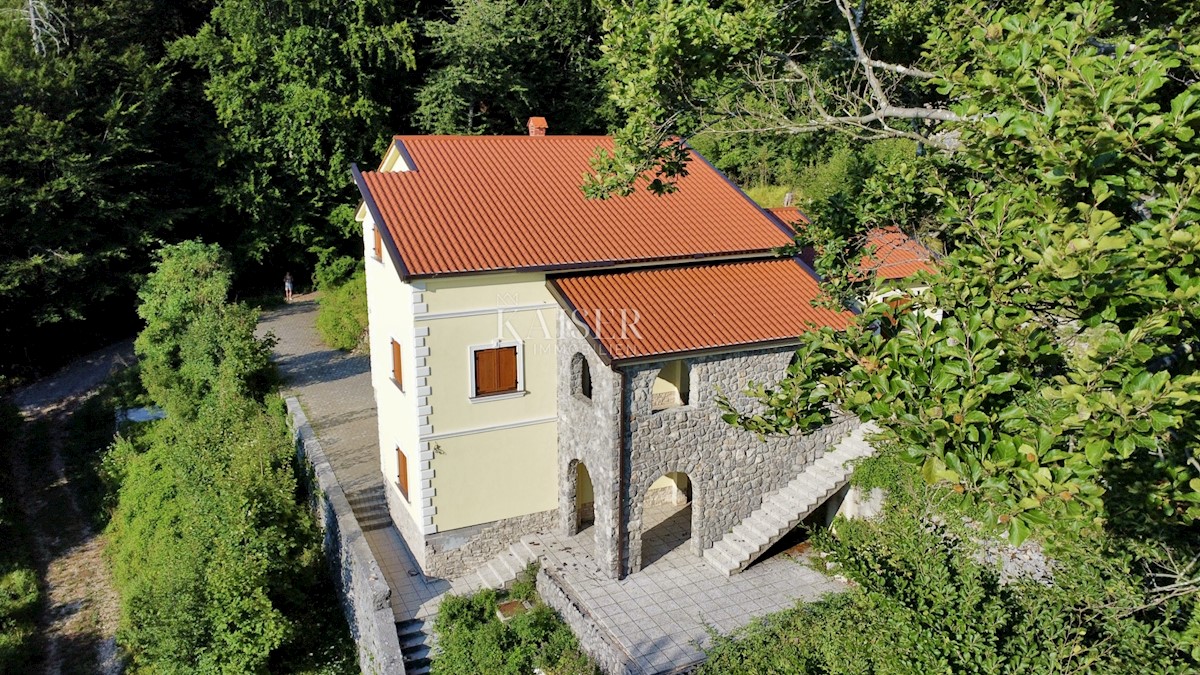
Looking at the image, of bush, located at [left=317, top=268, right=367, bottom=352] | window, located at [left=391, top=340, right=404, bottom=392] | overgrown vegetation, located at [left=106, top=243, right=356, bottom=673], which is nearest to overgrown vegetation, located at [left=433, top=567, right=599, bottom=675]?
overgrown vegetation, located at [left=106, top=243, right=356, bottom=673]

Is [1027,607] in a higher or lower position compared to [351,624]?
higher

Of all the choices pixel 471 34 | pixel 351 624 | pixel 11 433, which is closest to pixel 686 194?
pixel 351 624

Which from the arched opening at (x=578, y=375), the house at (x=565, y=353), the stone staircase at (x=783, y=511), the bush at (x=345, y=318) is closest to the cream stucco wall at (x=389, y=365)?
the house at (x=565, y=353)

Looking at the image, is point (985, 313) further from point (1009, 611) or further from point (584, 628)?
point (584, 628)

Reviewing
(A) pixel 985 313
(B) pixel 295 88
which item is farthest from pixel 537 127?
(B) pixel 295 88

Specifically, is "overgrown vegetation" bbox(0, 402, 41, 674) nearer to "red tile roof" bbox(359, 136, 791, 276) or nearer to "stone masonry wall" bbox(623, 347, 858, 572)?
"red tile roof" bbox(359, 136, 791, 276)

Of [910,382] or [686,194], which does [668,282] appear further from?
[910,382]
